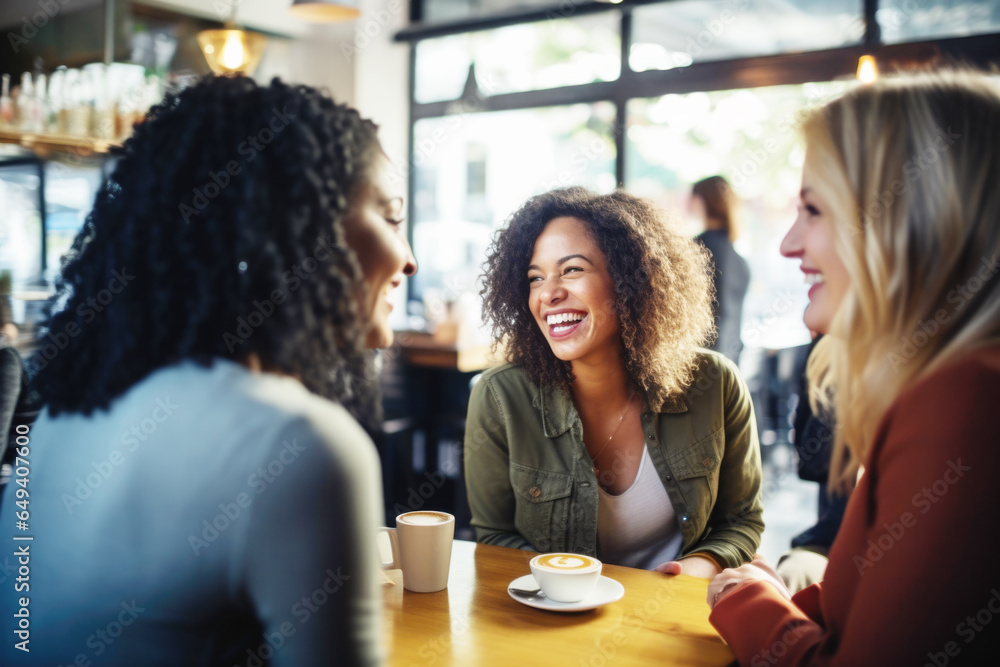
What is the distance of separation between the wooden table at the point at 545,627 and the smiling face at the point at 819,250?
47 centimetres

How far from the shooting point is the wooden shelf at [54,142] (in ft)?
11.9

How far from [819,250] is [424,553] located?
733 millimetres

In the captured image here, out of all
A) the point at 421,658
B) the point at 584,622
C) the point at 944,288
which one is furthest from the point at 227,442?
the point at 944,288

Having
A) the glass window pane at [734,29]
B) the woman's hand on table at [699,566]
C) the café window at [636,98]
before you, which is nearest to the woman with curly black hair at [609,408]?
the woman's hand on table at [699,566]

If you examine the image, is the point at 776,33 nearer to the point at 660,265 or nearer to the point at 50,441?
the point at 660,265

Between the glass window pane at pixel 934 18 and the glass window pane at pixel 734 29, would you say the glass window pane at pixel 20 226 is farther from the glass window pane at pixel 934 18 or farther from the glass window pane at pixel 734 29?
the glass window pane at pixel 934 18

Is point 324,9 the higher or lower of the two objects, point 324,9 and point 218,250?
the higher

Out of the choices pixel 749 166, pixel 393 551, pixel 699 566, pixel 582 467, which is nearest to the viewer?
pixel 393 551

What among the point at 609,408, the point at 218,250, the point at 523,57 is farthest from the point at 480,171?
the point at 218,250

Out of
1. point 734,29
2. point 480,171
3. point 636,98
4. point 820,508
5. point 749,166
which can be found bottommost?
point 820,508

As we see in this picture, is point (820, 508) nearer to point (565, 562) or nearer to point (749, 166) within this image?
point (565, 562)

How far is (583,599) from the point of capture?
1.20 metres

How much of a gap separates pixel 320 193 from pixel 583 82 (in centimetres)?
459

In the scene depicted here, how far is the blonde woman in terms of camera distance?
31.8 inches
